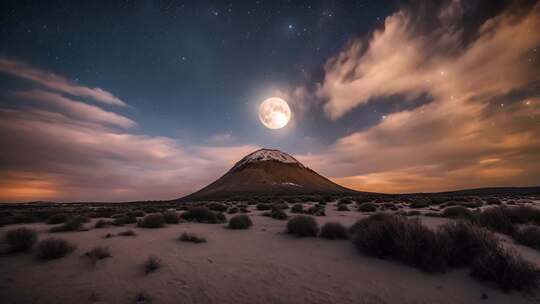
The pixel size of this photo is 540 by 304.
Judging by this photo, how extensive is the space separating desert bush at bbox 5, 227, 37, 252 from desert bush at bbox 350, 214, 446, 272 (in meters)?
9.64

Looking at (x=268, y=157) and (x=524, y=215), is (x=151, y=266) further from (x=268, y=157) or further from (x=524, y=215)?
(x=268, y=157)

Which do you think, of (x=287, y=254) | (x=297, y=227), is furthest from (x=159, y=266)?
(x=297, y=227)

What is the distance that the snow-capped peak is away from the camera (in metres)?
141

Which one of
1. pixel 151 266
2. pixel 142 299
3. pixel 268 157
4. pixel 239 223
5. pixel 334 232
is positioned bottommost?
pixel 142 299

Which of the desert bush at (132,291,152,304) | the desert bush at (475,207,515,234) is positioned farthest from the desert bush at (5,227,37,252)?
the desert bush at (475,207,515,234)

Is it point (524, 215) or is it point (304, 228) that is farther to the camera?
point (524, 215)

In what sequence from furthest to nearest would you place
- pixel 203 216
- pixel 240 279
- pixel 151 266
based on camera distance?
pixel 203 216, pixel 151 266, pixel 240 279

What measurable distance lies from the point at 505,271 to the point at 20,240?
11.8m

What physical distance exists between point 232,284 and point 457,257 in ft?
16.4

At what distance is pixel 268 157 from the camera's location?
143 meters

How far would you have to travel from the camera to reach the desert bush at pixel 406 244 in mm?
4781

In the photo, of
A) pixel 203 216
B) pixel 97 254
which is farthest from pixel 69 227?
pixel 203 216

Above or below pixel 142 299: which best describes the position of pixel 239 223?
above

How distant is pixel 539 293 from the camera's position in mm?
3762
